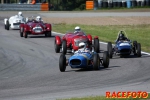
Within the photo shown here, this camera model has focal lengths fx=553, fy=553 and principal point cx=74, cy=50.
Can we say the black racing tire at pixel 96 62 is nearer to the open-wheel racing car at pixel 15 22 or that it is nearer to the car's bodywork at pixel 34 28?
the car's bodywork at pixel 34 28

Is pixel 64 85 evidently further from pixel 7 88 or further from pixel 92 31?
pixel 92 31

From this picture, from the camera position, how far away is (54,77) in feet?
59.1

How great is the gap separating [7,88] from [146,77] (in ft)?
14.5

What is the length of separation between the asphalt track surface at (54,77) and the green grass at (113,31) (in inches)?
220

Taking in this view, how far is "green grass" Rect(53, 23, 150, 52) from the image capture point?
32.4 metres

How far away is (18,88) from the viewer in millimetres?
15852

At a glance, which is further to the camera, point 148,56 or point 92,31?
point 92,31

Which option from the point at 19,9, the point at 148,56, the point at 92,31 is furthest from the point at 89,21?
the point at 148,56

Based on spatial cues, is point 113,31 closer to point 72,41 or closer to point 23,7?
point 72,41

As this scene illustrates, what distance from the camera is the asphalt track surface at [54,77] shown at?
48.3 ft

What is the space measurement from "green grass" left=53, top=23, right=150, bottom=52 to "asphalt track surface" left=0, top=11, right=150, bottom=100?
5.58 meters

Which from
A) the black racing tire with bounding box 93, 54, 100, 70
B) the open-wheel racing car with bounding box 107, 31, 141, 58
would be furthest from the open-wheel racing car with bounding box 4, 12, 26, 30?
the black racing tire with bounding box 93, 54, 100, 70

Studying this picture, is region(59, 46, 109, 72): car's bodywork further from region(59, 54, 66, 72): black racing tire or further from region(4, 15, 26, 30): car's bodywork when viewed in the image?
region(4, 15, 26, 30): car's bodywork

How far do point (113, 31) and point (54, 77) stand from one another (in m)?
Result: 19.8
